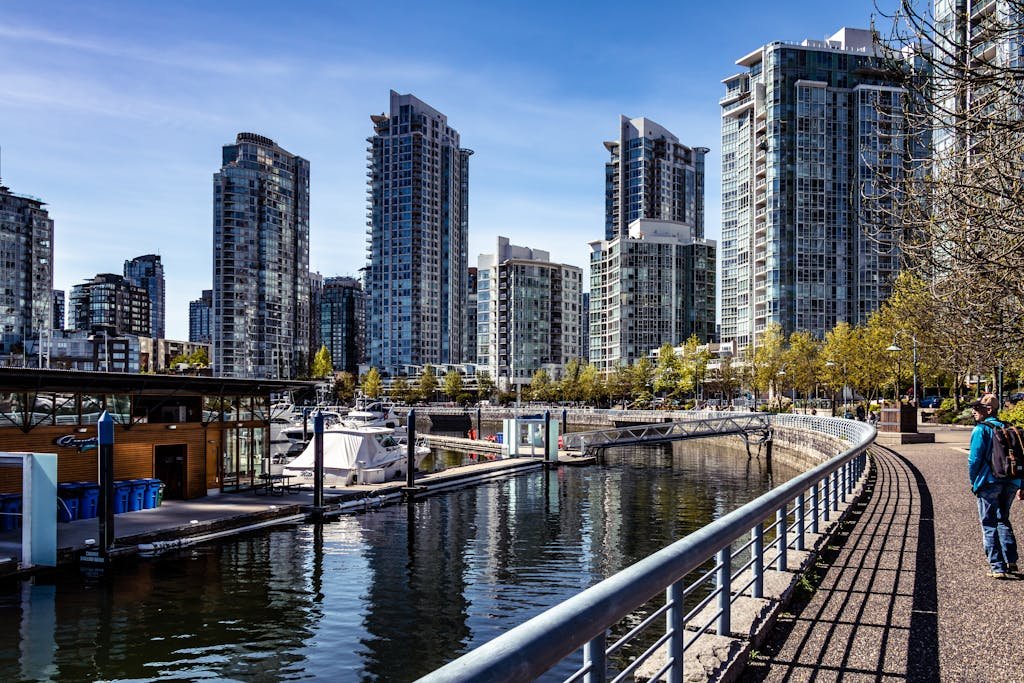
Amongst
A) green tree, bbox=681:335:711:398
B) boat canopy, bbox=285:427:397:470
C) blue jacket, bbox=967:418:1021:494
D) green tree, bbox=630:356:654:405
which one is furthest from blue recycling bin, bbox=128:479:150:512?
green tree, bbox=630:356:654:405

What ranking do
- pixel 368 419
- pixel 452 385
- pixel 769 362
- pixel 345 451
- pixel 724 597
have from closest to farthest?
pixel 724 597
pixel 345 451
pixel 368 419
pixel 769 362
pixel 452 385

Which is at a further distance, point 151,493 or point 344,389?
point 344,389

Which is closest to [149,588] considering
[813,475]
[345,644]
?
[345,644]

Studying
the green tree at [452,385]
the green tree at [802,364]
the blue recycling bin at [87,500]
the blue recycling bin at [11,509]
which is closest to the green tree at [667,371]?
the green tree at [802,364]

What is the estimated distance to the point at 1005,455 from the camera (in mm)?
10453

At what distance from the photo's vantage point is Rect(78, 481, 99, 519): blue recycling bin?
84.0 feet

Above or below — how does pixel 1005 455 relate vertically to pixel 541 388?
above

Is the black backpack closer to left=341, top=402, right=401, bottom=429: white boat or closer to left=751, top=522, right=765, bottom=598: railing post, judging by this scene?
left=751, top=522, right=765, bottom=598: railing post

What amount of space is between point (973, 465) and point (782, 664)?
522 centimetres

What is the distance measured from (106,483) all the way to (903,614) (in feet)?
63.7

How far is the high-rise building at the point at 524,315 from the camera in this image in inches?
7101

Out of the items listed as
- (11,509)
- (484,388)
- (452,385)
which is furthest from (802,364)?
(452,385)

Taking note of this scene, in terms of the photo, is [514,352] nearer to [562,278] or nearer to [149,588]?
[562,278]

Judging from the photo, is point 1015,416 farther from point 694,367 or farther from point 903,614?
point 694,367
